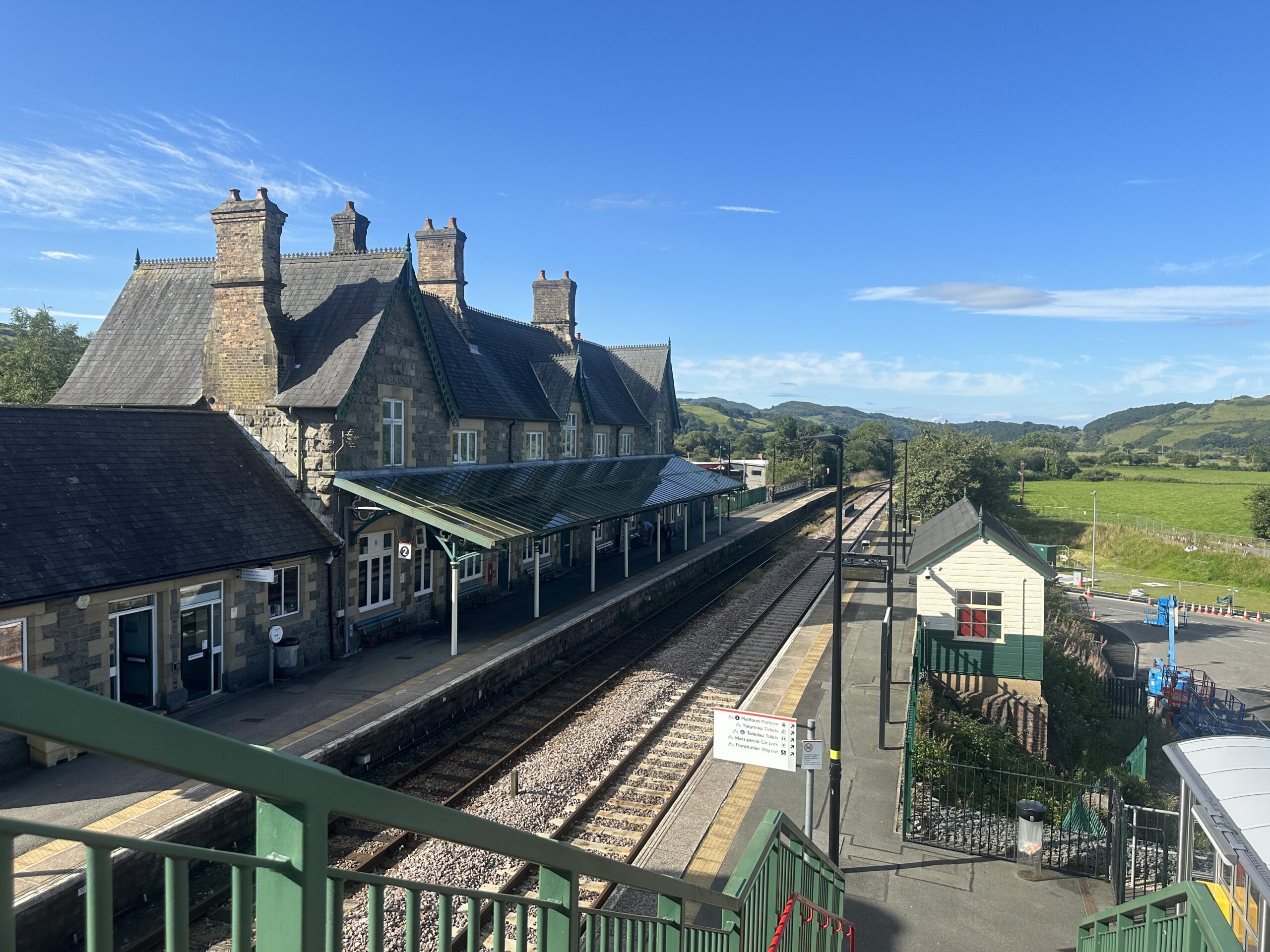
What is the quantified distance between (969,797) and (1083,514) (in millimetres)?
58913

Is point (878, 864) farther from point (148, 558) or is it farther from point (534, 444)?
point (534, 444)

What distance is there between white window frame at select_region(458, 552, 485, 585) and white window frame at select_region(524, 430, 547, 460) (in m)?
5.67

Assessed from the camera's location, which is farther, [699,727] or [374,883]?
[699,727]

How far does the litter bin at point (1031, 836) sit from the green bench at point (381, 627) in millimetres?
14463

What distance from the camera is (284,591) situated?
57.9 feet

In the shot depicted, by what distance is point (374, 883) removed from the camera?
1928 millimetres

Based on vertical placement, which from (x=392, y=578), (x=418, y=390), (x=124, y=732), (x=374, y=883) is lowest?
(x=392, y=578)

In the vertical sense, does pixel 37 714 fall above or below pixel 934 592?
above

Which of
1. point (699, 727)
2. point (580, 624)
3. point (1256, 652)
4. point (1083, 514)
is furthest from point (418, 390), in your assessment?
point (1083, 514)

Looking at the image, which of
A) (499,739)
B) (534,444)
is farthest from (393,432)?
(534,444)

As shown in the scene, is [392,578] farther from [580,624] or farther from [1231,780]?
[1231,780]

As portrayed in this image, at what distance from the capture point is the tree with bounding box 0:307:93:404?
122ft

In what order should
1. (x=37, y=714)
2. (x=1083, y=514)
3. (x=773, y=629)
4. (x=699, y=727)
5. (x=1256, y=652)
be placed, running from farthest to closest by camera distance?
1. (x=1083, y=514)
2. (x=1256, y=652)
3. (x=773, y=629)
4. (x=699, y=727)
5. (x=37, y=714)

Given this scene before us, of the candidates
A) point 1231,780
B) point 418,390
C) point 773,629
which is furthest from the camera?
point 773,629
